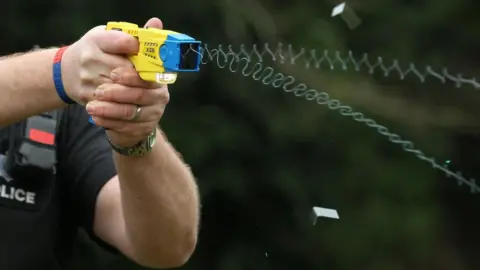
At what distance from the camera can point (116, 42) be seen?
1.17 metres

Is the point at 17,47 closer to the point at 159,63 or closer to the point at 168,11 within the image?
the point at 168,11

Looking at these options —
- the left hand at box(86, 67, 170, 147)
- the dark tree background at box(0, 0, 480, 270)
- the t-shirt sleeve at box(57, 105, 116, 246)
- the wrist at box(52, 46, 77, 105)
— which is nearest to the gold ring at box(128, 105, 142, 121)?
the left hand at box(86, 67, 170, 147)

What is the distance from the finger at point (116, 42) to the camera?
1.16m

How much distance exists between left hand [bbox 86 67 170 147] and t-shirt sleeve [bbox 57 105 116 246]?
16.4 inches

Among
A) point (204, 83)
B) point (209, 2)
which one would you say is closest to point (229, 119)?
point (204, 83)

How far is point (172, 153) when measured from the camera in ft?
4.78

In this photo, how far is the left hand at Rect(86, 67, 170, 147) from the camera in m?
1.18

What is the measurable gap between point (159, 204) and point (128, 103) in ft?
1.04

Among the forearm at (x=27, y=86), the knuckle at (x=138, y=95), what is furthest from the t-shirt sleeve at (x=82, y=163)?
the knuckle at (x=138, y=95)

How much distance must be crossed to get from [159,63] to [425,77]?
170 centimetres

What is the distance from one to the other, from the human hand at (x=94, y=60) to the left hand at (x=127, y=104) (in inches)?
0.6

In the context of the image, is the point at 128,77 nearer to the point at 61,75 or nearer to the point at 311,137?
the point at 61,75

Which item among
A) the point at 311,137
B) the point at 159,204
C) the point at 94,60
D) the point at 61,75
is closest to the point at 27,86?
the point at 61,75

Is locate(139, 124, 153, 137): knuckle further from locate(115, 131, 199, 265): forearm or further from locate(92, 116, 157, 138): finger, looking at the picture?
locate(115, 131, 199, 265): forearm
